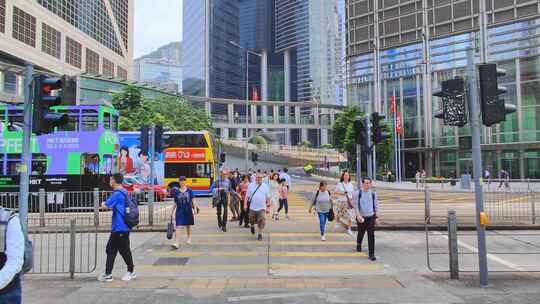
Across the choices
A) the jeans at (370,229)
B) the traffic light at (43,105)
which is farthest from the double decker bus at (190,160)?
the traffic light at (43,105)

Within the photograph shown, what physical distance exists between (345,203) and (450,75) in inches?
1805

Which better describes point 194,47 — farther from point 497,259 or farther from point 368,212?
point 497,259

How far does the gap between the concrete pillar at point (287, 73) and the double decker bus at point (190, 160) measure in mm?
127396

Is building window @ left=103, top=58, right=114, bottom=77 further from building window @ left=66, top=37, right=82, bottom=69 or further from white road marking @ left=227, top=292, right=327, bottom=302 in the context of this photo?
white road marking @ left=227, top=292, right=327, bottom=302

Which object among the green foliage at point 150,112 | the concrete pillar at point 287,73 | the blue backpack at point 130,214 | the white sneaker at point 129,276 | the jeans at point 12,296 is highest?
the concrete pillar at point 287,73

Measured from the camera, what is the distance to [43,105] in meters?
6.86

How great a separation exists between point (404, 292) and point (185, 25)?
146m

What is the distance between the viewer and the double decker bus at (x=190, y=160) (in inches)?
1075

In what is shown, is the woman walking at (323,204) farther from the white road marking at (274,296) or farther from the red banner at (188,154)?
the red banner at (188,154)

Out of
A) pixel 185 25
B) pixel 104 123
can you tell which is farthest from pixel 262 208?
pixel 185 25

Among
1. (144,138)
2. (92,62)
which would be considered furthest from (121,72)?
(144,138)

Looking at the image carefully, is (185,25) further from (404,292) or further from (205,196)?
(404,292)

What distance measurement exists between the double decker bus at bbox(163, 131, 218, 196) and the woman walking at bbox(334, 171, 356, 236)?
1418 cm

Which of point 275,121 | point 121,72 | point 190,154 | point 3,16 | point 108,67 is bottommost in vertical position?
point 190,154
